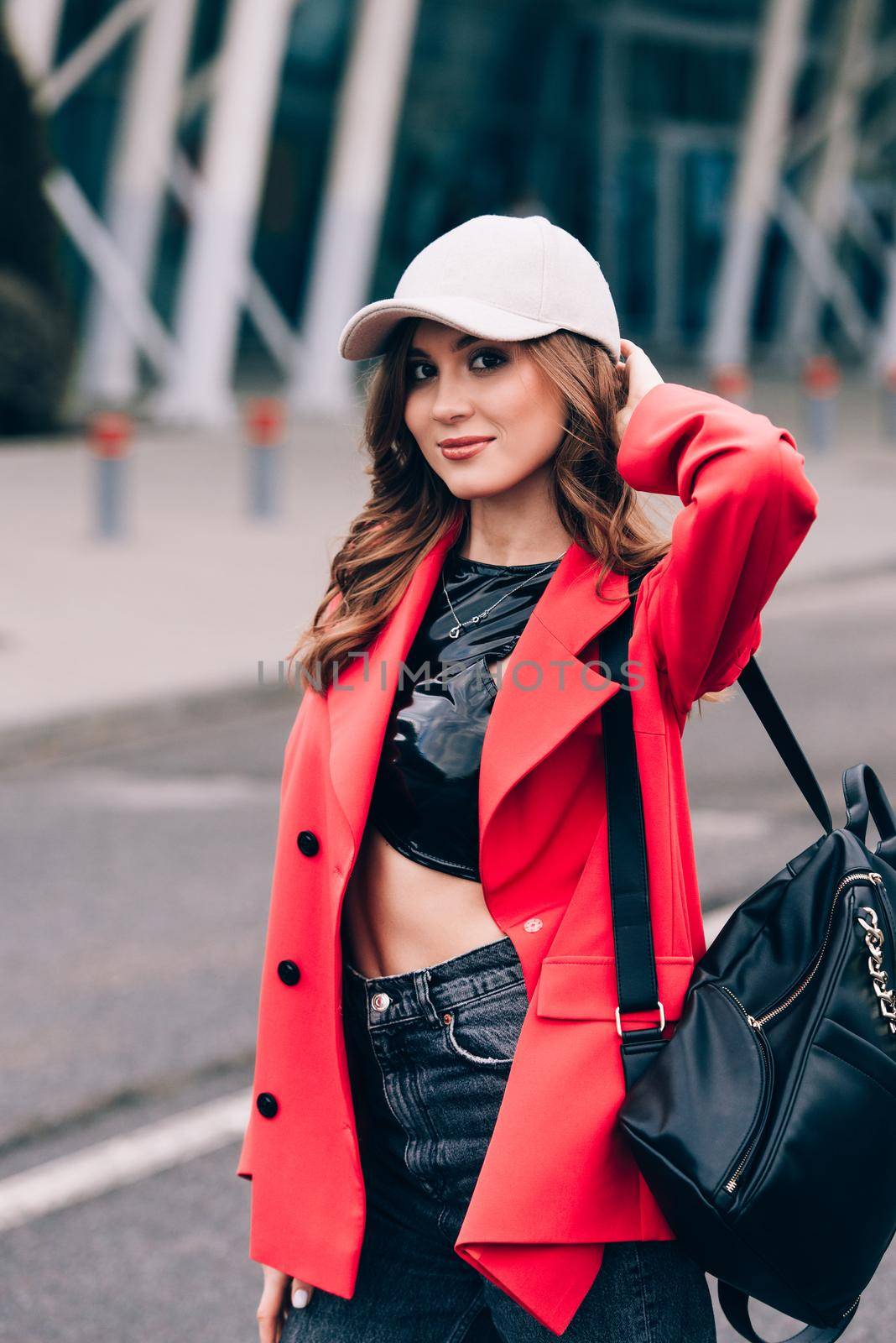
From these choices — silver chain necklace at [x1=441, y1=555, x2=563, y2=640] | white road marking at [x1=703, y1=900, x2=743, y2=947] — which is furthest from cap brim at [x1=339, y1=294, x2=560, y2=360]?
white road marking at [x1=703, y1=900, x2=743, y2=947]

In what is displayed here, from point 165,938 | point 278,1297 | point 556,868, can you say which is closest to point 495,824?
point 556,868

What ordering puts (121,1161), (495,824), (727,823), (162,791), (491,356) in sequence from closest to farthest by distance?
(495,824) → (491,356) → (121,1161) → (727,823) → (162,791)

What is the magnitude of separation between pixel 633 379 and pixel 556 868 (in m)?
0.66

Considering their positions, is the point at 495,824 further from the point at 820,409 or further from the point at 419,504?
the point at 820,409

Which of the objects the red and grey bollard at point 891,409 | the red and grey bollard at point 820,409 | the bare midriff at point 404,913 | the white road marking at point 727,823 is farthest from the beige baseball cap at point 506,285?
the red and grey bollard at point 891,409

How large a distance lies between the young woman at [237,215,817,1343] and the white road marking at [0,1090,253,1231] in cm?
176

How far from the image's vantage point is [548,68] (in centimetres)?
3011

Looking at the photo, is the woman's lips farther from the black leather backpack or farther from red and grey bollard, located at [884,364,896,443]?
red and grey bollard, located at [884,364,896,443]

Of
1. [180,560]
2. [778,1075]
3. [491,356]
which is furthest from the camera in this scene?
[180,560]

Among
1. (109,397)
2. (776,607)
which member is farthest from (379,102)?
(776,607)

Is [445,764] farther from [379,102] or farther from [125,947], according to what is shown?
[379,102]

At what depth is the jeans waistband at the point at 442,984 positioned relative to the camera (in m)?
2.25

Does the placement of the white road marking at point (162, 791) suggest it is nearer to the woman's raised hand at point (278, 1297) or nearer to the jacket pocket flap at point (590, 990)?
the woman's raised hand at point (278, 1297)

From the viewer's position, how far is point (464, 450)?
2.33 meters
